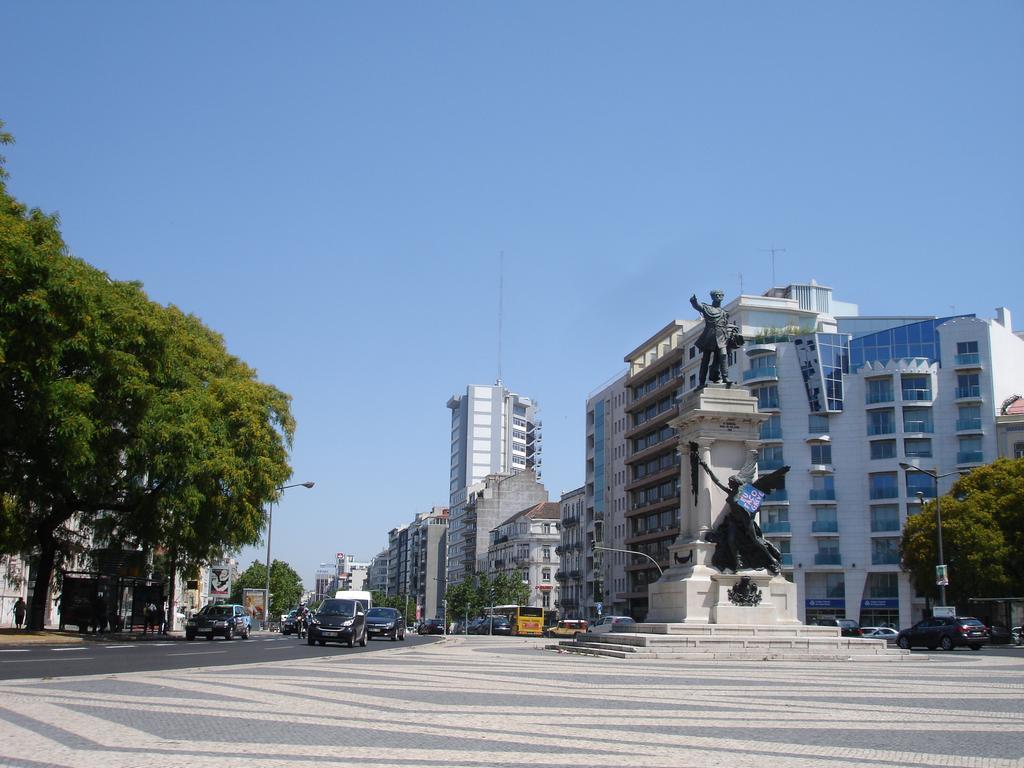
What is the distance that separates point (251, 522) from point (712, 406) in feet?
61.6

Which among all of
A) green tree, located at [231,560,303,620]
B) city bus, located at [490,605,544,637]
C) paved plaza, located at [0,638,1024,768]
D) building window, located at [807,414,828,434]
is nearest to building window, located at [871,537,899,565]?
building window, located at [807,414,828,434]

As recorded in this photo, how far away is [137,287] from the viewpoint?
38.1m

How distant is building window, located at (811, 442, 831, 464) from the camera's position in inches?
3204

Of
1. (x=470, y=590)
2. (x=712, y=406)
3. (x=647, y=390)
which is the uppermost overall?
(x=647, y=390)

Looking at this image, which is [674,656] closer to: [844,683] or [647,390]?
[844,683]

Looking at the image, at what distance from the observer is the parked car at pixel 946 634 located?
3941 cm

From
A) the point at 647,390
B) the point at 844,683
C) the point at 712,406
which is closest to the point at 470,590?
the point at 647,390

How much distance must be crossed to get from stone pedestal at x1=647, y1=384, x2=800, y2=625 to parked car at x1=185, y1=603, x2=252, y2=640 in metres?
22.9

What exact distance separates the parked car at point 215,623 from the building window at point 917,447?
169 feet

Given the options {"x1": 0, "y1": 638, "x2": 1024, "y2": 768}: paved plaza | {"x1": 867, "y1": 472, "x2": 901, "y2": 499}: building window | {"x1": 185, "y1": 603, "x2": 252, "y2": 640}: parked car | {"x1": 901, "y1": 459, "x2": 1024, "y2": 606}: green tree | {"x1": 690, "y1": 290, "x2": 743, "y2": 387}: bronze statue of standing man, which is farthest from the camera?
{"x1": 867, "y1": 472, "x2": 901, "y2": 499}: building window

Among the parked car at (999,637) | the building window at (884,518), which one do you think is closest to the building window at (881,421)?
the building window at (884,518)

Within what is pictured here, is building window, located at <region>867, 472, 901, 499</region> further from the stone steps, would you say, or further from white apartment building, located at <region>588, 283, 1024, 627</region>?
the stone steps

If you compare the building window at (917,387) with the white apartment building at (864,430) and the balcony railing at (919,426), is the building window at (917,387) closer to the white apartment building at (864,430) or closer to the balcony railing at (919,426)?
the white apartment building at (864,430)

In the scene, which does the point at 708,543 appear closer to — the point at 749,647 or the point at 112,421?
the point at 749,647
